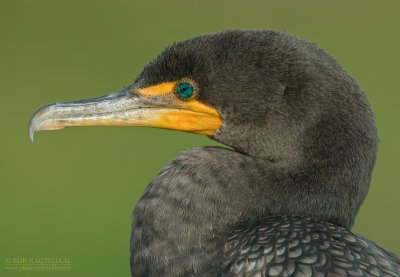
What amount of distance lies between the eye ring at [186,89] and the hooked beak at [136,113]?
0.03m

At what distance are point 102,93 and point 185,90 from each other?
270 inches

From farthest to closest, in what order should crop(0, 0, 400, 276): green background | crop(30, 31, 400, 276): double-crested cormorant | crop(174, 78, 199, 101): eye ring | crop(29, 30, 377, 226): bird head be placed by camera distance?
1. crop(0, 0, 400, 276): green background
2. crop(174, 78, 199, 101): eye ring
3. crop(29, 30, 377, 226): bird head
4. crop(30, 31, 400, 276): double-crested cormorant

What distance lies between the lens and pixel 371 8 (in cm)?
1594

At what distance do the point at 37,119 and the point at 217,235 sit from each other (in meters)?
1.11

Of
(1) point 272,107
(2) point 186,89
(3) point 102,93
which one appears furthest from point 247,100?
(3) point 102,93

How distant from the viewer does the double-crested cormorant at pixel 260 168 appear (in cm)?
424

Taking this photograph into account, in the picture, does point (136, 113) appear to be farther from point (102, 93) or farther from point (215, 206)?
point (102, 93)

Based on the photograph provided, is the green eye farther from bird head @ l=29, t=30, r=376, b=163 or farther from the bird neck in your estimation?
the bird neck

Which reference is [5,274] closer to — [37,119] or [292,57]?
[37,119]

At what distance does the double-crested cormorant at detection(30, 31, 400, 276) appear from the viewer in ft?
13.9

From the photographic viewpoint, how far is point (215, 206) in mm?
4367

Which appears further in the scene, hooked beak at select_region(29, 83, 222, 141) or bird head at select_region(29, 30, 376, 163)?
hooked beak at select_region(29, 83, 222, 141)

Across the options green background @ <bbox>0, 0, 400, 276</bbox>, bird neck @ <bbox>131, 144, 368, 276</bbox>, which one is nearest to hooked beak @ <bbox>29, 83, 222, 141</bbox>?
bird neck @ <bbox>131, 144, 368, 276</bbox>

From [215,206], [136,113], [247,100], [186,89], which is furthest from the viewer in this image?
[136,113]
